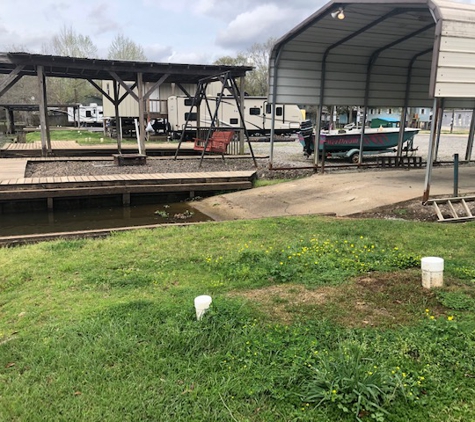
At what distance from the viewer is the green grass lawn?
218cm

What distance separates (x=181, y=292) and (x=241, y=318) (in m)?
0.77

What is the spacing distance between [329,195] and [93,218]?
4.94 metres

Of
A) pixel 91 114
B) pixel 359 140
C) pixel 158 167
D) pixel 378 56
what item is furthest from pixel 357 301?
pixel 91 114

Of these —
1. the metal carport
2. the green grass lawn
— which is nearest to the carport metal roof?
the metal carport

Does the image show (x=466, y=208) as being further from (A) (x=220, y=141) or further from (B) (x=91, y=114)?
(B) (x=91, y=114)

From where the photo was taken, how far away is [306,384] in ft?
7.54

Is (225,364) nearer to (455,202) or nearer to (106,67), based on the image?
(455,202)

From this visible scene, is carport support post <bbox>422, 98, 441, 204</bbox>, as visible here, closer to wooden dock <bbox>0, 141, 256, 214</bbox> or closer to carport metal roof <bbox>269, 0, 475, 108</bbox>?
carport metal roof <bbox>269, 0, 475, 108</bbox>

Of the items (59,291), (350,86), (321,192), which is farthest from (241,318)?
(350,86)

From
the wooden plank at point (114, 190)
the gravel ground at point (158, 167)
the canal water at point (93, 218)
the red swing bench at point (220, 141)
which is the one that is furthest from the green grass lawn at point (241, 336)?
the red swing bench at point (220, 141)

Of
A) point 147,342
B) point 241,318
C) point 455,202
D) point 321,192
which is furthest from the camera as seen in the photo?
point 321,192

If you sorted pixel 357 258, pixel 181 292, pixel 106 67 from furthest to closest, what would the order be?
pixel 106 67, pixel 357 258, pixel 181 292

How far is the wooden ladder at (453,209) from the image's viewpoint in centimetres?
662

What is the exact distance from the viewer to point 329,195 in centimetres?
889
